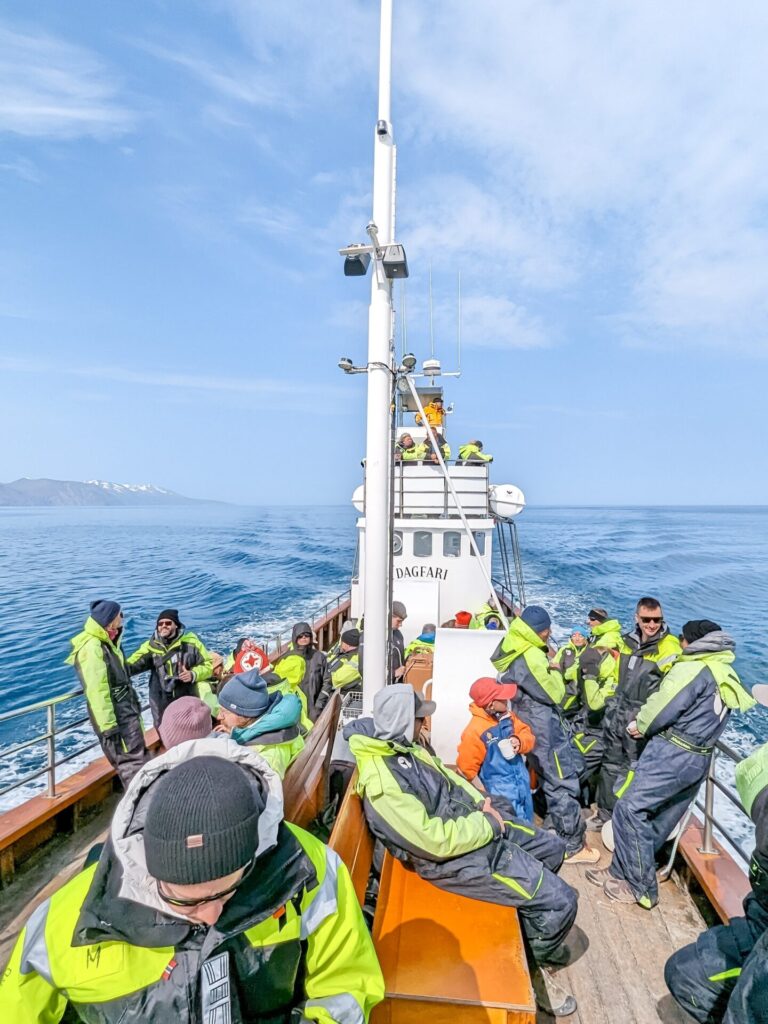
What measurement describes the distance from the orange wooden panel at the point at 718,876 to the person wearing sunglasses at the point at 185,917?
3.05m

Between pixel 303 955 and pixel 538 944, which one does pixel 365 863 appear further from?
pixel 303 955

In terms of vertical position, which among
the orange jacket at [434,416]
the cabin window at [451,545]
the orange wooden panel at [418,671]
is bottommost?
the orange wooden panel at [418,671]

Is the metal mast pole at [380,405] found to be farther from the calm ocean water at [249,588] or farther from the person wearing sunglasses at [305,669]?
the calm ocean water at [249,588]

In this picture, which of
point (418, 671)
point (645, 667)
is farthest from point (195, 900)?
point (418, 671)

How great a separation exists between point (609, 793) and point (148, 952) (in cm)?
433

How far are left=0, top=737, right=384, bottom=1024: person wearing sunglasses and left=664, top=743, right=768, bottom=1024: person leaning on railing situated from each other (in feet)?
5.36

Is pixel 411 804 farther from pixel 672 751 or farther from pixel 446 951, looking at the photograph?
pixel 672 751

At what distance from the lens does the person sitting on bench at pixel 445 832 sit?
2.63 meters

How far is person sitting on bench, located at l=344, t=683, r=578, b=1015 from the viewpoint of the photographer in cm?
263

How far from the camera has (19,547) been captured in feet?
155

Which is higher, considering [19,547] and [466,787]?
[466,787]

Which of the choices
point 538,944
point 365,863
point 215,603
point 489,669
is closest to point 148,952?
point 365,863

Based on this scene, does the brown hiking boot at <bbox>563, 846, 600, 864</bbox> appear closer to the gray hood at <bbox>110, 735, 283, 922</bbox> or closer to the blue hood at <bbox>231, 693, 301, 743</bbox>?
the blue hood at <bbox>231, 693, 301, 743</bbox>

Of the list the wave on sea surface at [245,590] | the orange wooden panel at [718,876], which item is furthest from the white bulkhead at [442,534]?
the orange wooden panel at [718,876]
